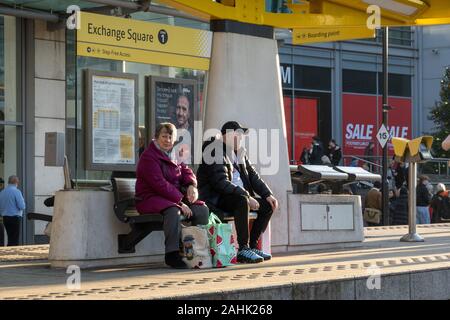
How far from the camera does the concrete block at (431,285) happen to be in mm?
8961

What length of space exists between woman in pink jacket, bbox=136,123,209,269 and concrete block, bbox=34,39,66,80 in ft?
31.8

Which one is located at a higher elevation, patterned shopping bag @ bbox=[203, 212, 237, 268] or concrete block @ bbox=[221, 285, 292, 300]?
patterned shopping bag @ bbox=[203, 212, 237, 268]

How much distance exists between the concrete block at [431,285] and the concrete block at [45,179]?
431 inches

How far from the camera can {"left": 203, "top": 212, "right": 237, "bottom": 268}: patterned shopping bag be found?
9766 millimetres

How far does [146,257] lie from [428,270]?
3.11m

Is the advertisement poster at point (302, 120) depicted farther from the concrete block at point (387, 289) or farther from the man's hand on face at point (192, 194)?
the concrete block at point (387, 289)

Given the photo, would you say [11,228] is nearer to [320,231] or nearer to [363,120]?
[320,231]

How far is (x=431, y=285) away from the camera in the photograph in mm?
9203

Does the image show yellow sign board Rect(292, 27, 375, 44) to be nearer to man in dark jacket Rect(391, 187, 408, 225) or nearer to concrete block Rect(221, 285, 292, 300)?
concrete block Rect(221, 285, 292, 300)

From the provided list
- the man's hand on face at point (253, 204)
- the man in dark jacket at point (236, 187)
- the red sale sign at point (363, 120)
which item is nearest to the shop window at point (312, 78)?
the red sale sign at point (363, 120)

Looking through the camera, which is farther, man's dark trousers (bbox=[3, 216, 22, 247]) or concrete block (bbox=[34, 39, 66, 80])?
concrete block (bbox=[34, 39, 66, 80])

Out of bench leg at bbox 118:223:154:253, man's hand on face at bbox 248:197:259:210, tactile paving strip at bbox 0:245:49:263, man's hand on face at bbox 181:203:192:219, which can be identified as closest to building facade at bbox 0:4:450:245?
tactile paving strip at bbox 0:245:49:263

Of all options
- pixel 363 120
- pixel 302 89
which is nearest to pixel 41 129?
pixel 302 89
